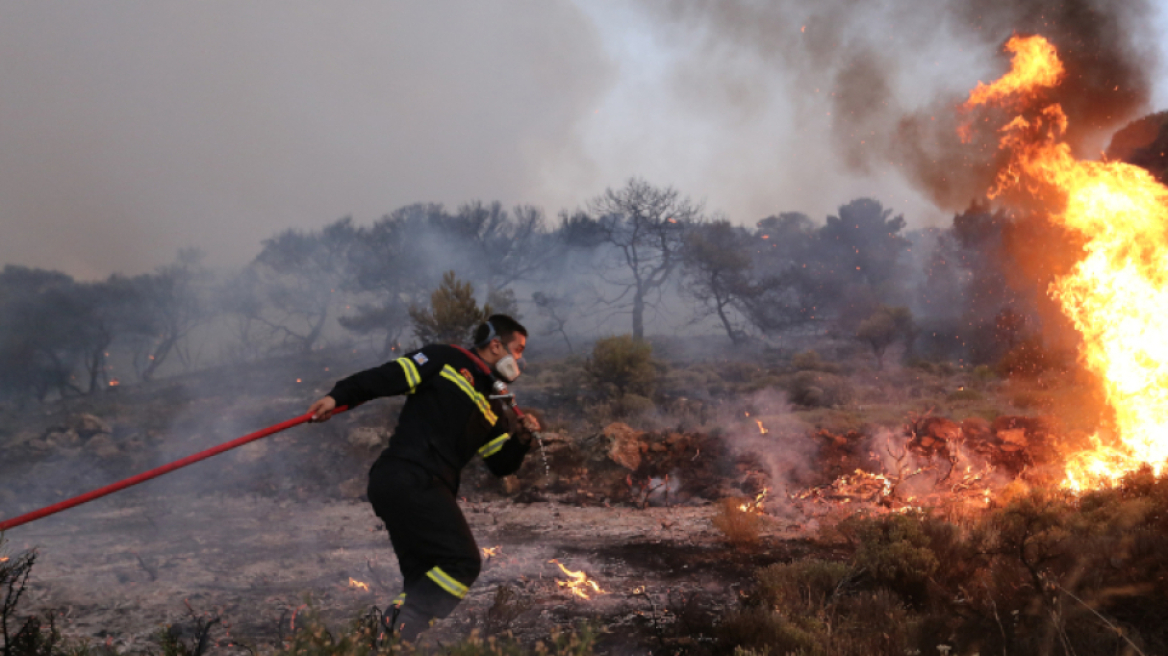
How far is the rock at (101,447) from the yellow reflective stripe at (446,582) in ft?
40.7

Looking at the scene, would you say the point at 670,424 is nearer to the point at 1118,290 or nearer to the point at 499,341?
the point at 1118,290

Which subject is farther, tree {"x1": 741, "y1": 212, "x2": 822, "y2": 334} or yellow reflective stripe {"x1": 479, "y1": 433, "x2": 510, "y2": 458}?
tree {"x1": 741, "y1": 212, "x2": 822, "y2": 334}

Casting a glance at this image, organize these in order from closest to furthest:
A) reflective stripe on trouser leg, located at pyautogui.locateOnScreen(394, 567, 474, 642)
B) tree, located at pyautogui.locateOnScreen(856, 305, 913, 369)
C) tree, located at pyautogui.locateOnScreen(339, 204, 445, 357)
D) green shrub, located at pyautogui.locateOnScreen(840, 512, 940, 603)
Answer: reflective stripe on trouser leg, located at pyautogui.locateOnScreen(394, 567, 474, 642) → green shrub, located at pyautogui.locateOnScreen(840, 512, 940, 603) → tree, located at pyautogui.locateOnScreen(856, 305, 913, 369) → tree, located at pyautogui.locateOnScreen(339, 204, 445, 357)

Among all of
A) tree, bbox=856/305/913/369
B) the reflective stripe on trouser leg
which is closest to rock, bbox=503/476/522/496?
the reflective stripe on trouser leg

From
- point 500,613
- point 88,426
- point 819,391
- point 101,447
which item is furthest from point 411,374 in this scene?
point 819,391

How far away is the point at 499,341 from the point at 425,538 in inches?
58.0

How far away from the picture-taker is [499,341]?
4383 mm

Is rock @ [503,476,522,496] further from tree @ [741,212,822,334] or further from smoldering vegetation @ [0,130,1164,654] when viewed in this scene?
tree @ [741,212,822,334]

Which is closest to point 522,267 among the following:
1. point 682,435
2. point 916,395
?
point 916,395

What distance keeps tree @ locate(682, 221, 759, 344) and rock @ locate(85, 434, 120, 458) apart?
24.2 meters

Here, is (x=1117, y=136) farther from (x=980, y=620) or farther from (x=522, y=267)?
(x=522, y=267)

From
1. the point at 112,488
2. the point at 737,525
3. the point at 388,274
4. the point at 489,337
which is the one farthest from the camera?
the point at 388,274

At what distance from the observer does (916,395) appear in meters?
17.5

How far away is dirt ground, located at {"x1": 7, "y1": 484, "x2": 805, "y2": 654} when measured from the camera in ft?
14.7
